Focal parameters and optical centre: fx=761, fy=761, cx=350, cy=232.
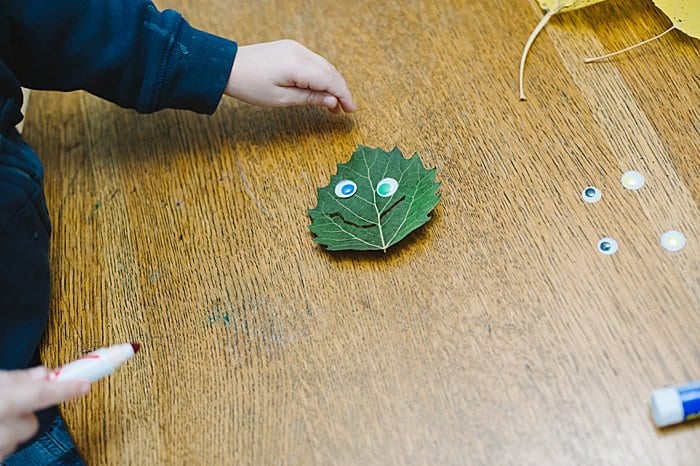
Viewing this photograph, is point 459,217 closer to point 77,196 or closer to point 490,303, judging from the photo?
point 490,303

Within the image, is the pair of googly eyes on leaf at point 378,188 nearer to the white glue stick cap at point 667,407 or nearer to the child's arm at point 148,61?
the child's arm at point 148,61

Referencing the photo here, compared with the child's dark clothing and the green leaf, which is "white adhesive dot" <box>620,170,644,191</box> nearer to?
the green leaf

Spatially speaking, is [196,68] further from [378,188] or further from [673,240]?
[673,240]

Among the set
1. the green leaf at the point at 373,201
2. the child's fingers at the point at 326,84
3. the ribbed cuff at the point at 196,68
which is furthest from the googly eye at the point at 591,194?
the ribbed cuff at the point at 196,68

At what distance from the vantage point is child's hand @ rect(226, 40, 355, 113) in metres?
0.68

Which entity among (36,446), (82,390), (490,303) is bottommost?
(36,446)

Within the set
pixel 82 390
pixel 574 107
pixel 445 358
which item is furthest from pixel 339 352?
pixel 574 107

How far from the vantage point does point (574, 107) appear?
658 millimetres

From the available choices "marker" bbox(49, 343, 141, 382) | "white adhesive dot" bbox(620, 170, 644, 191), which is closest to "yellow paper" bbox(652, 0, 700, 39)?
"white adhesive dot" bbox(620, 170, 644, 191)

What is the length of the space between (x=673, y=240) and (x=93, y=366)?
42 centimetres

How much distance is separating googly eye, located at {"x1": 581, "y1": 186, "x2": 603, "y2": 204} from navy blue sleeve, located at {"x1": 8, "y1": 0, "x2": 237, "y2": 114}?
33cm

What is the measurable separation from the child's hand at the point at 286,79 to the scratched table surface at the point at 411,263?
25mm

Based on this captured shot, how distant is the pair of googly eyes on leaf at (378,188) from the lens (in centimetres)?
62

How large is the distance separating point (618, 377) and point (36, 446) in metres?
0.43
